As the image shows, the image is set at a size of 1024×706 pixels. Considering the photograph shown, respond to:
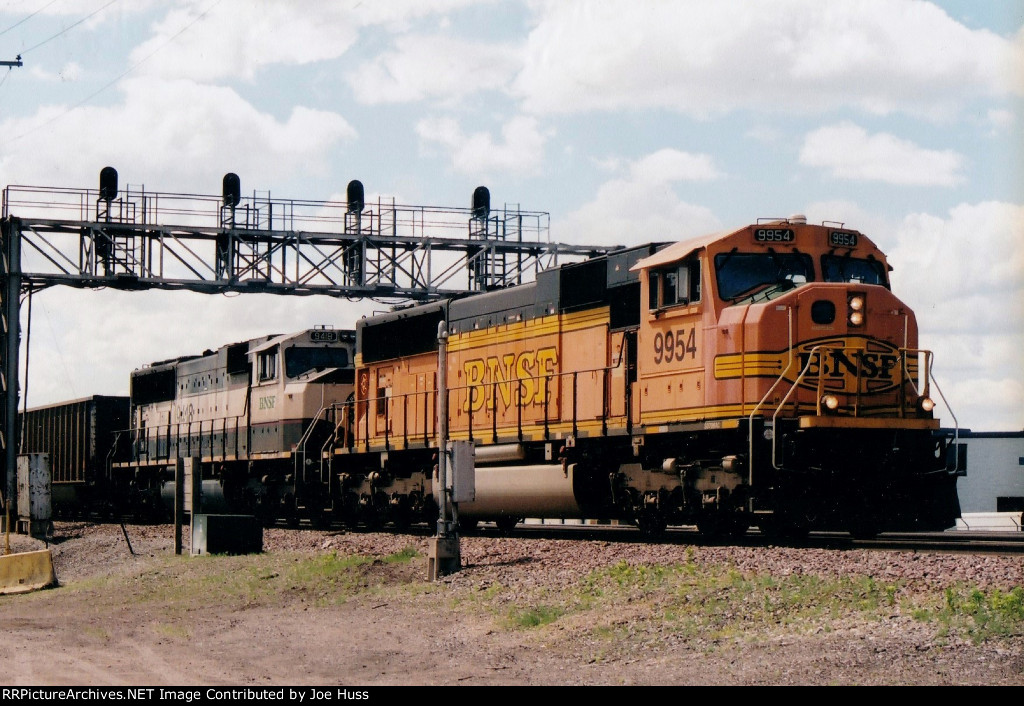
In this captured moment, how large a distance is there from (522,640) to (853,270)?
24.6ft

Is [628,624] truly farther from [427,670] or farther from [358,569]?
[358,569]

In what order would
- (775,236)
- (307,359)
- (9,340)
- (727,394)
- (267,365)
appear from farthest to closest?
(9,340) → (267,365) → (307,359) → (775,236) → (727,394)

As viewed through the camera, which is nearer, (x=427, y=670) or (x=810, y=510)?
(x=427, y=670)

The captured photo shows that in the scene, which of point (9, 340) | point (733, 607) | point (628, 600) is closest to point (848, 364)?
point (628, 600)

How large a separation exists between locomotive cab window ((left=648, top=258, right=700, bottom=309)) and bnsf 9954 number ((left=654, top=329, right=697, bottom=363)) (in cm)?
38

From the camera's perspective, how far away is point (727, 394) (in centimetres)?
1597

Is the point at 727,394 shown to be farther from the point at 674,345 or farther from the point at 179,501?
the point at 179,501

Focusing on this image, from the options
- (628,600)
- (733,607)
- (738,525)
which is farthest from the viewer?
(738,525)

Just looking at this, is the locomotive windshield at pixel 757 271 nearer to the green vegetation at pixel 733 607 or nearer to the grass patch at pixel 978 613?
the green vegetation at pixel 733 607

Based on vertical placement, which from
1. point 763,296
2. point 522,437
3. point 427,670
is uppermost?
point 763,296

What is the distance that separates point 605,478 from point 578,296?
105 inches

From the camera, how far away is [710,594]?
12.1m

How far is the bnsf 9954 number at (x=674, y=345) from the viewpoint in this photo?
16.6m

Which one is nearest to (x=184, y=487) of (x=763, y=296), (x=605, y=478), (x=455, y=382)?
(x=455, y=382)
